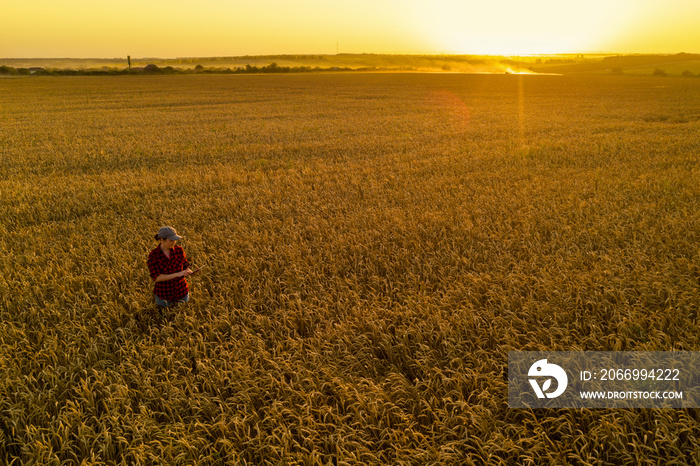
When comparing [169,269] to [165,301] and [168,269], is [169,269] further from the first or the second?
[165,301]

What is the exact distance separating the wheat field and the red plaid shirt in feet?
0.84

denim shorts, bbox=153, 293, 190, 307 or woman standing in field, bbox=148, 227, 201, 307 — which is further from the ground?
woman standing in field, bbox=148, 227, 201, 307

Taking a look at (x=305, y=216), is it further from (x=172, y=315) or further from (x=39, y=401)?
(x=39, y=401)

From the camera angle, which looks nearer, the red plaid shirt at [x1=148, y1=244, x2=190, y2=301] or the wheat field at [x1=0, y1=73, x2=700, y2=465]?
the wheat field at [x1=0, y1=73, x2=700, y2=465]

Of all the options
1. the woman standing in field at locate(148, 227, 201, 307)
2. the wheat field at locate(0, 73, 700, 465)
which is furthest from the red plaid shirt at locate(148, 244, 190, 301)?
the wheat field at locate(0, 73, 700, 465)

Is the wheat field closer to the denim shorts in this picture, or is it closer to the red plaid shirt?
the denim shorts

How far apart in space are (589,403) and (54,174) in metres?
15.2

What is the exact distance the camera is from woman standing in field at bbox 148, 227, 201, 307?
4516 mm

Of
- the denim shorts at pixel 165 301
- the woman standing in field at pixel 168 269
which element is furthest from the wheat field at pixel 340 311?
the woman standing in field at pixel 168 269

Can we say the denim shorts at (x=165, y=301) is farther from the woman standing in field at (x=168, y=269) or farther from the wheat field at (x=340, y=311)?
the wheat field at (x=340, y=311)

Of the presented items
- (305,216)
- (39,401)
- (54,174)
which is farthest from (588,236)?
(54,174)

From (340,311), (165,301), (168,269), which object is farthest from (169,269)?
(340,311)

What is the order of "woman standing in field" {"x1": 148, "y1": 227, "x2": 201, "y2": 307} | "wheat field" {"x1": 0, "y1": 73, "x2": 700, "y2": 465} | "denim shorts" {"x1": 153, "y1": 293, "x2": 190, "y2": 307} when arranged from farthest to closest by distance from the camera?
1. "denim shorts" {"x1": 153, "y1": 293, "x2": 190, "y2": 307}
2. "woman standing in field" {"x1": 148, "y1": 227, "x2": 201, "y2": 307}
3. "wheat field" {"x1": 0, "y1": 73, "x2": 700, "y2": 465}

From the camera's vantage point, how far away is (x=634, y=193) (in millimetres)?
8758
